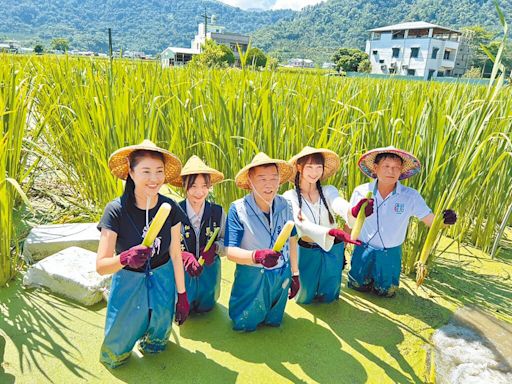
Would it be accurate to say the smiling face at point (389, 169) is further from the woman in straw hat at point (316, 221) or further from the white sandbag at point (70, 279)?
the white sandbag at point (70, 279)

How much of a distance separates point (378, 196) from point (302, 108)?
2.54 ft

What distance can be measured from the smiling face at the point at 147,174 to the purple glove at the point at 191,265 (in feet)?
1.16

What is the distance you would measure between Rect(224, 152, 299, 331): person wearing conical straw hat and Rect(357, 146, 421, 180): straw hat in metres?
0.46

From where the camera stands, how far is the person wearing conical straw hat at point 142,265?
4.27 ft

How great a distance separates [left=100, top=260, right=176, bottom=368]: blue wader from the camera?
1366 mm

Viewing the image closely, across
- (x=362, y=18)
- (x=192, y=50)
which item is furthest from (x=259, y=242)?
(x=362, y=18)

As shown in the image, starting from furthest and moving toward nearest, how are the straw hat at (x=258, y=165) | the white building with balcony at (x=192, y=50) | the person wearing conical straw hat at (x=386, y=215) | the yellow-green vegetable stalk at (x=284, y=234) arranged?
the white building with balcony at (x=192, y=50) < the person wearing conical straw hat at (x=386, y=215) < the straw hat at (x=258, y=165) < the yellow-green vegetable stalk at (x=284, y=234)

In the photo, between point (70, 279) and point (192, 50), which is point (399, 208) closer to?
point (70, 279)

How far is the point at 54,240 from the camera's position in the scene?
2.08 metres

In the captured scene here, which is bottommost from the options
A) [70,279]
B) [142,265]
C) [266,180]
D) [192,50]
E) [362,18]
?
[70,279]

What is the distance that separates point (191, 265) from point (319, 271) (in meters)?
0.68

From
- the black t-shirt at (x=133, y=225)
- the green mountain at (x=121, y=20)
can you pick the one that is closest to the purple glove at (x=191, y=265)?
the black t-shirt at (x=133, y=225)

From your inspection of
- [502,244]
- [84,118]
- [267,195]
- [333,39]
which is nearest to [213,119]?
[84,118]

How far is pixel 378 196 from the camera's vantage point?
1931mm
